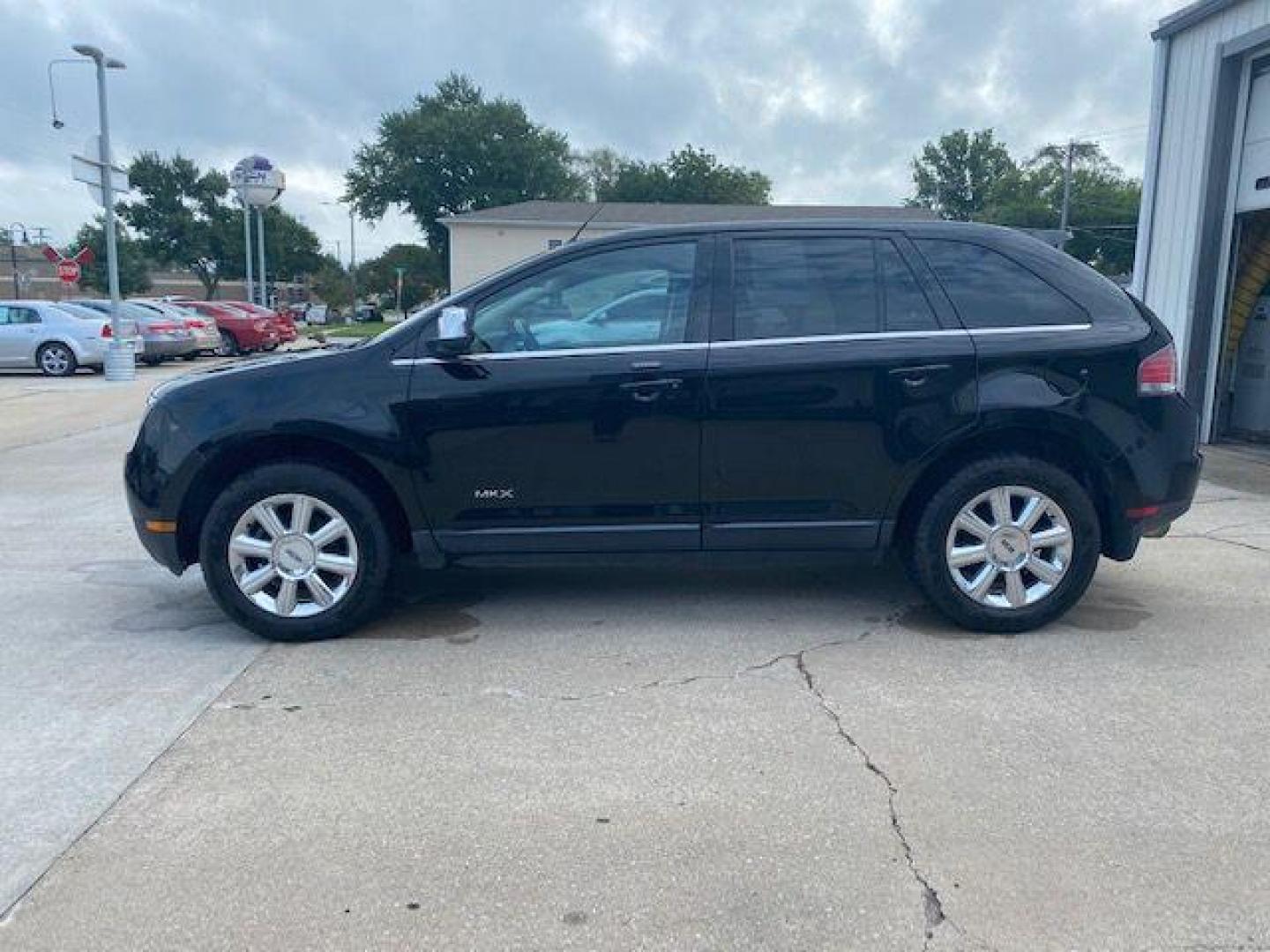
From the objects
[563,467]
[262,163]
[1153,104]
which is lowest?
[563,467]

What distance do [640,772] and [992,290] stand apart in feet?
9.05

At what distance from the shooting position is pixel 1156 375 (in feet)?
14.6

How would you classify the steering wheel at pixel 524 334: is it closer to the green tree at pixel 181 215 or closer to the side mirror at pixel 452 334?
the side mirror at pixel 452 334

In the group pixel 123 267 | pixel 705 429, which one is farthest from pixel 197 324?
pixel 123 267

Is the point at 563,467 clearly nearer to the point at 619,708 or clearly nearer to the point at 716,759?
the point at 619,708

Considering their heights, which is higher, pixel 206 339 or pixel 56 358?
pixel 206 339

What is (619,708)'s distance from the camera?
380 centimetres

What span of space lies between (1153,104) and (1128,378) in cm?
783

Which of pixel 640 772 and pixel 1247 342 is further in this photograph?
pixel 1247 342

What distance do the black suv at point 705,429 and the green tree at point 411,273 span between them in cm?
5658

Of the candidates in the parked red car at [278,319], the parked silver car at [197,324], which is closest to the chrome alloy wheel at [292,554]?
the parked silver car at [197,324]

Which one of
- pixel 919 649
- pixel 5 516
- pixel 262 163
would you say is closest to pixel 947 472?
pixel 919 649

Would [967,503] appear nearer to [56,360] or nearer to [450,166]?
[56,360]

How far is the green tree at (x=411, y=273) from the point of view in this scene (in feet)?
205
